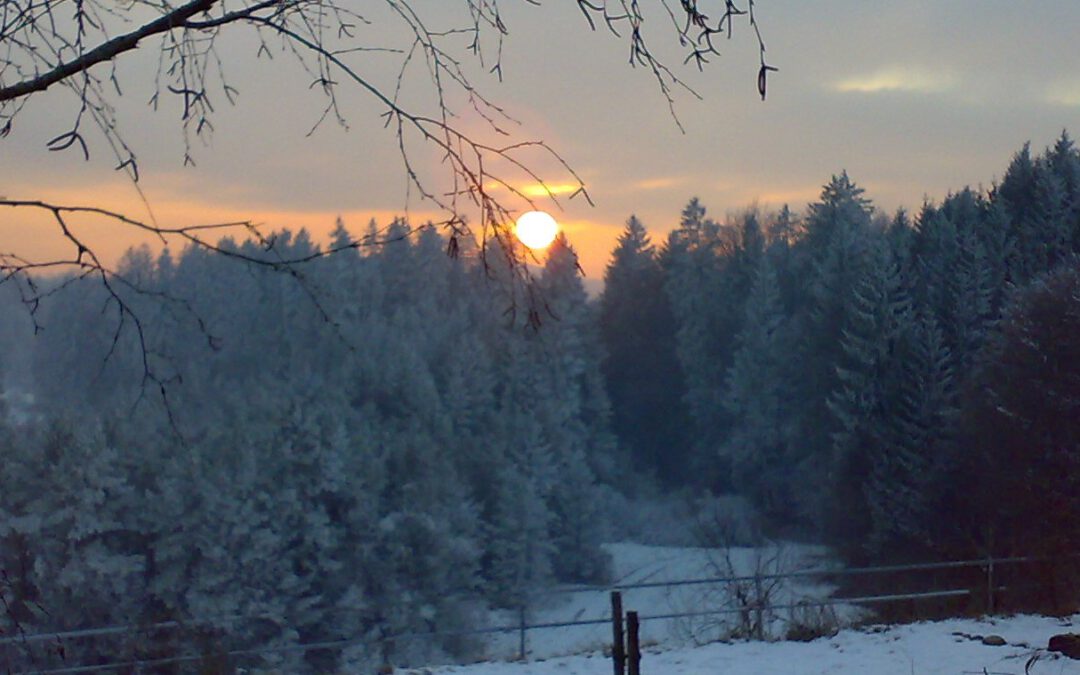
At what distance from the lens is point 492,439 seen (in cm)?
4262

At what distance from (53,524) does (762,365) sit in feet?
101

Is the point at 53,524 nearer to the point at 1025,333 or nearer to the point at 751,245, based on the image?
the point at 1025,333

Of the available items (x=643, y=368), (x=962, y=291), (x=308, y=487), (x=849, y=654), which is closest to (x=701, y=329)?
(x=643, y=368)

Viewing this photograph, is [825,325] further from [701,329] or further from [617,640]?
[617,640]

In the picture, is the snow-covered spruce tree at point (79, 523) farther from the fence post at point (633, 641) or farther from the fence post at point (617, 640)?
the fence post at point (633, 641)

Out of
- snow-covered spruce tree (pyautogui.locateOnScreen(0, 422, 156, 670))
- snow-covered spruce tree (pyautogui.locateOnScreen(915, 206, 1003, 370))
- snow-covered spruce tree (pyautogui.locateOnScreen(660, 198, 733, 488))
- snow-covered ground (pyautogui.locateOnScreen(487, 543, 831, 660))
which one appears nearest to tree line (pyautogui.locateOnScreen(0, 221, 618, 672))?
snow-covered spruce tree (pyautogui.locateOnScreen(0, 422, 156, 670))

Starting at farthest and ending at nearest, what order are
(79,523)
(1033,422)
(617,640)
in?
1. (79,523)
2. (1033,422)
3. (617,640)

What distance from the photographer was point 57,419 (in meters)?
29.5

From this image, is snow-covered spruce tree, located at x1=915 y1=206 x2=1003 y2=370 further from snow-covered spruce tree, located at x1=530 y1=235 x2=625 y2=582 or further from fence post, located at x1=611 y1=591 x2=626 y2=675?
fence post, located at x1=611 y1=591 x2=626 y2=675

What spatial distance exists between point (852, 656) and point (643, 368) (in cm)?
4723

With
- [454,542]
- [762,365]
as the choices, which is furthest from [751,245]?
[454,542]

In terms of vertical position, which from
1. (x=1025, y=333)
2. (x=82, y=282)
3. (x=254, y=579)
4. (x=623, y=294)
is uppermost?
(x=623, y=294)

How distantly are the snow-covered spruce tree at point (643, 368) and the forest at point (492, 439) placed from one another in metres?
1.62

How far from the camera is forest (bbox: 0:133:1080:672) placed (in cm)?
2352
